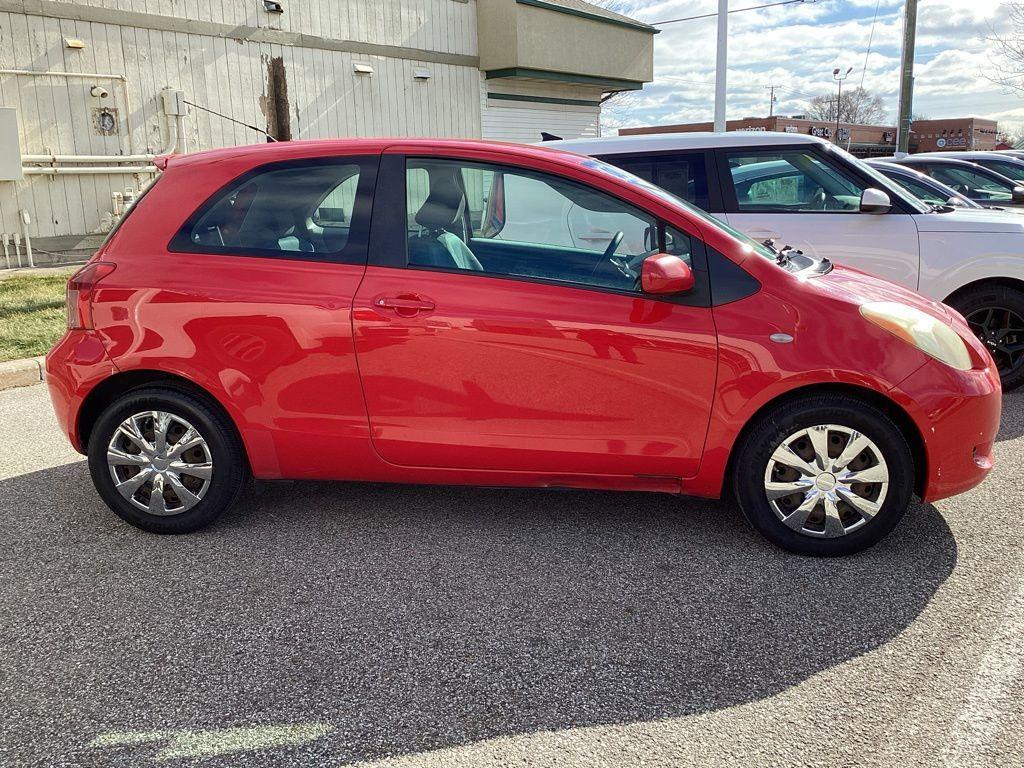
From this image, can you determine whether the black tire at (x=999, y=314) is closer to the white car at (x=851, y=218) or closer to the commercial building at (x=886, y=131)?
the white car at (x=851, y=218)

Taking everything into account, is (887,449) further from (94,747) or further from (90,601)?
(90,601)

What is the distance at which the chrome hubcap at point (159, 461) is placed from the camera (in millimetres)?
3832

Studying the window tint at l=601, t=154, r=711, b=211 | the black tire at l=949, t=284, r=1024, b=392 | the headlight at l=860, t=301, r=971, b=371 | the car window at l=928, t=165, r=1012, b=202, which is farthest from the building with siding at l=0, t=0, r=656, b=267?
the headlight at l=860, t=301, r=971, b=371

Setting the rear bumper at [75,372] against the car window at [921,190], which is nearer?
the rear bumper at [75,372]

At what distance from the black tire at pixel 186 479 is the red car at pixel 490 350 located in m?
0.01

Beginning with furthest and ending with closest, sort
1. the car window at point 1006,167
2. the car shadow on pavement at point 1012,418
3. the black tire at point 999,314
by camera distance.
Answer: the car window at point 1006,167 < the black tire at point 999,314 < the car shadow on pavement at point 1012,418

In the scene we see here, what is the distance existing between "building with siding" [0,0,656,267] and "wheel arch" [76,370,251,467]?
914 centimetres

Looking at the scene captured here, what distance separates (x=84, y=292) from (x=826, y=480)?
3.34 m

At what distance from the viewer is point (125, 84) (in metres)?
12.5

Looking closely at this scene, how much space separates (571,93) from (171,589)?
1763cm

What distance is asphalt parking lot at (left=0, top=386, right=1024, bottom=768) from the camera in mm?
2457

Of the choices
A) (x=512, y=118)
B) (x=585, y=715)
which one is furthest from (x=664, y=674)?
(x=512, y=118)

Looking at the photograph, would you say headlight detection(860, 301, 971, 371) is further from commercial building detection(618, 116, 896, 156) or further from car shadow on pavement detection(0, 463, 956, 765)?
commercial building detection(618, 116, 896, 156)

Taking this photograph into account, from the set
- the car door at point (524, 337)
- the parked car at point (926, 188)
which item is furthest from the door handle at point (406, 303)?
the parked car at point (926, 188)
